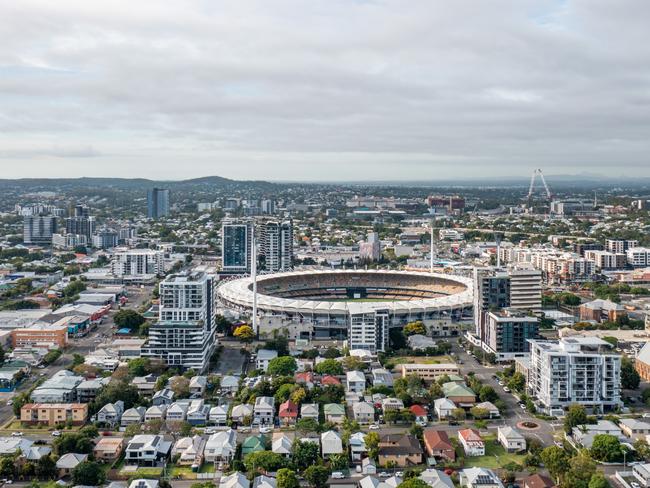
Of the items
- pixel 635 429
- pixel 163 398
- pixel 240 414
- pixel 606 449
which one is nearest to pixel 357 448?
pixel 240 414

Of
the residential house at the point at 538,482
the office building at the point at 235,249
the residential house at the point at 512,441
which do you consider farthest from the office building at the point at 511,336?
the office building at the point at 235,249

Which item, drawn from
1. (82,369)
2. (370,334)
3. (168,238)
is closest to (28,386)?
(82,369)

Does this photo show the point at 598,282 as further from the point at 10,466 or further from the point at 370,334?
the point at 10,466

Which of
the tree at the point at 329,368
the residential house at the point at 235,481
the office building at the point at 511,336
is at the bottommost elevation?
the residential house at the point at 235,481

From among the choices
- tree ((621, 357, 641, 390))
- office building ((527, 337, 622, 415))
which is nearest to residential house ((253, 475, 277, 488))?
office building ((527, 337, 622, 415))

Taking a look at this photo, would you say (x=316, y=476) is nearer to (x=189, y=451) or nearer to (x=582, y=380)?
(x=189, y=451)

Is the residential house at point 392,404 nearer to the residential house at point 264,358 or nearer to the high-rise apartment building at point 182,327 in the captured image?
the residential house at point 264,358

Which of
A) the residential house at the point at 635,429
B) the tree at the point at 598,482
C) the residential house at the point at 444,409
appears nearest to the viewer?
the tree at the point at 598,482
